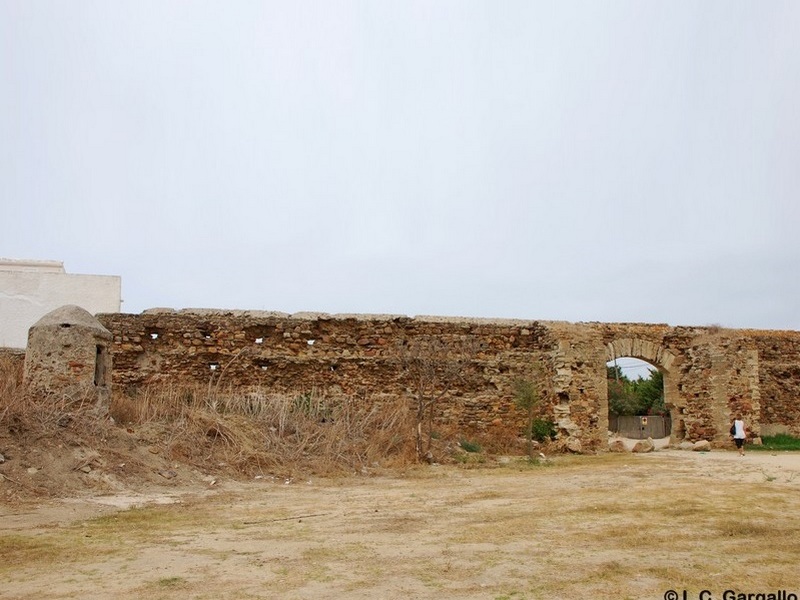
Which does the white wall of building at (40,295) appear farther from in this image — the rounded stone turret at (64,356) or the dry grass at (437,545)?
the dry grass at (437,545)

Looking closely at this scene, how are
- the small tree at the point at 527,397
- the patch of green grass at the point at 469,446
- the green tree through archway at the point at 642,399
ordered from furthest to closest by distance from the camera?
1. the green tree through archway at the point at 642,399
2. the patch of green grass at the point at 469,446
3. the small tree at the point at 527,397

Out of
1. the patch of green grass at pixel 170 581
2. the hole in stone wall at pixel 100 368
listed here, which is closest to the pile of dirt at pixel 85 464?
the hole in stone wall at pixel 100 368

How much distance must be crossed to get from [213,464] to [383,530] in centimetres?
467

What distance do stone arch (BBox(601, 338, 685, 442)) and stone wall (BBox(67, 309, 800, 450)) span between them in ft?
0.09

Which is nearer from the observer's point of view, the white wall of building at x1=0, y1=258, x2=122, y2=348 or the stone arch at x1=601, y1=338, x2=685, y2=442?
the stone arch at x1=601, y1=338, x2=685, y2=442

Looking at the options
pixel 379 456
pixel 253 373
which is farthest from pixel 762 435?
pixel 253 373

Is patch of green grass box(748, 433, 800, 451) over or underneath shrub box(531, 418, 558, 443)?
underneath

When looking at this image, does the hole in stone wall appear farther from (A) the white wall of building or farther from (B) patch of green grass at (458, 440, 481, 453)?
(A) the white wall of building

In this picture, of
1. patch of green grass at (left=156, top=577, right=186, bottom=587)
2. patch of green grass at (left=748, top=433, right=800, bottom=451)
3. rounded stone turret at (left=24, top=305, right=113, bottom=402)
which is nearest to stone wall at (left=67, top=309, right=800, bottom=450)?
patch of green grass at (left=748, top=433, right=800, bottom=451)

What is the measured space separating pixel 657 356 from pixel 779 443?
378 centimetres

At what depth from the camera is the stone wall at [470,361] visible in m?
14.1

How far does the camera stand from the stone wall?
14078 millimetres

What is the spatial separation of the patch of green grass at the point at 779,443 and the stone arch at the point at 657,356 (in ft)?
5.24

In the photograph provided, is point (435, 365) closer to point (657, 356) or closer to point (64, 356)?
point (657, 356)
